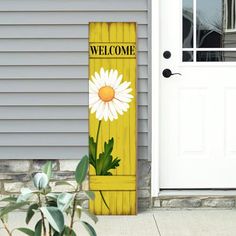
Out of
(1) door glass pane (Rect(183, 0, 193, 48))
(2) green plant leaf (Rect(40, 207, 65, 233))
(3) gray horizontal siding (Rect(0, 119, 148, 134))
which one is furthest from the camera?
(1) door glass pane (Rect(183, 0, 193, 48))

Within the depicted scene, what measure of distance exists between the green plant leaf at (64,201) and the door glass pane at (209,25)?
9.82 ft

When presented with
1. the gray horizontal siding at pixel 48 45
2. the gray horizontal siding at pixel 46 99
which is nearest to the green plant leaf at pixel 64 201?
the gray horizontal siding at pixel 46 99

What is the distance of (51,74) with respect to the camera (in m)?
5.40

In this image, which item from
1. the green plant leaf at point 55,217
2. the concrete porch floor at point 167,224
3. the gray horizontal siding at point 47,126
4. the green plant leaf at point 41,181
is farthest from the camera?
the gray horizontal siding at point 47,126

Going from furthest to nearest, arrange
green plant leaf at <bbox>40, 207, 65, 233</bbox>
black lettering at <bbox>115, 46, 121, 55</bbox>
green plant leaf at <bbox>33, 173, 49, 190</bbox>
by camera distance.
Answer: black lettering at <bbox>115, 46, 121, 55</bbox> → green plant leaf at <bbox>33, 173, 49, 190</bbox> → green plant leaf at <bbox>40, 207, 65, 233</bbox>

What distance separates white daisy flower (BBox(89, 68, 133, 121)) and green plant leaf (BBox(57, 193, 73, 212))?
248 centimetres

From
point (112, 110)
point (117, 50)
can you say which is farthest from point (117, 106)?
point (117, 50)

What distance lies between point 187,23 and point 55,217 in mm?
3175

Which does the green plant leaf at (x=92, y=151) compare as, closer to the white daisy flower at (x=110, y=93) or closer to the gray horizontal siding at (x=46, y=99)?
the white daisy flower at (x=110, y=93)

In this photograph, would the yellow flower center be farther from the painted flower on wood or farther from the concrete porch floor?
the concrete porch floor

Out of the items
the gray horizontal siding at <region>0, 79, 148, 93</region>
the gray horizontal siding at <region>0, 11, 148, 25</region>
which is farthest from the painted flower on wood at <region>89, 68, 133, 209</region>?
the gray horizontal siding at <region>0, 11, 148, 25</region>

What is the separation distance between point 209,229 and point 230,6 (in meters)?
2.02

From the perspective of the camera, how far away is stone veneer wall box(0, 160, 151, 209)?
5414 millimetres

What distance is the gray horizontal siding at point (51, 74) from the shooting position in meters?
5.36
